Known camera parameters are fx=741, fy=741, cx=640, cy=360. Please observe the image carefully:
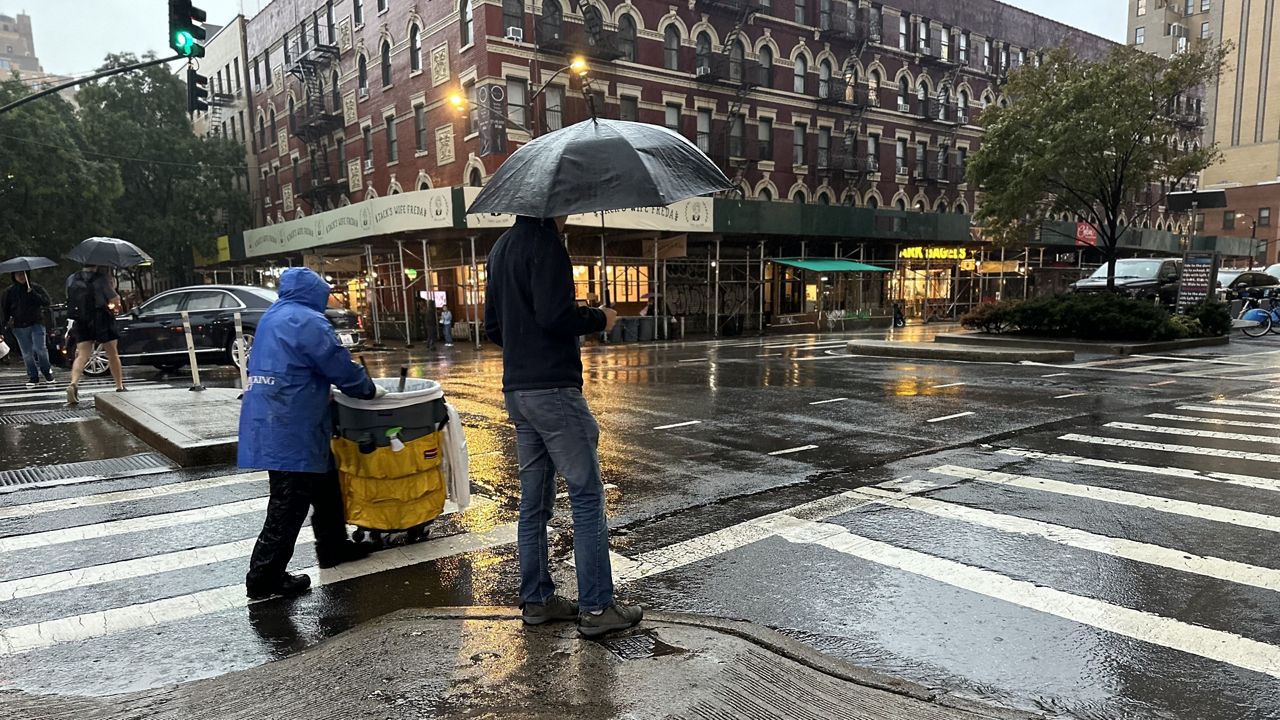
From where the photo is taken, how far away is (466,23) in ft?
88.1

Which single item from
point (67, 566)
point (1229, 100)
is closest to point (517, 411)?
point (67, 566)

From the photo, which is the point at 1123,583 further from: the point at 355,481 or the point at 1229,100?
the point at 1229,100

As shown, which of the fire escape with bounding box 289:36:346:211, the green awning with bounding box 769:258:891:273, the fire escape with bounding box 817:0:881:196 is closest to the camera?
the green awning with bounding box 769:258:891:273

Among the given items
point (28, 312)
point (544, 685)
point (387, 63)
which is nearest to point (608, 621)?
point (544, 685)

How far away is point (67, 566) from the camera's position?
4.57 m

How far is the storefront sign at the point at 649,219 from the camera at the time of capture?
2275cm

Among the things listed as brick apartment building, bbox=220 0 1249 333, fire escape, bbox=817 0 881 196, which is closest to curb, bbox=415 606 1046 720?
brick apartment building, bbox=220 0 1249 333

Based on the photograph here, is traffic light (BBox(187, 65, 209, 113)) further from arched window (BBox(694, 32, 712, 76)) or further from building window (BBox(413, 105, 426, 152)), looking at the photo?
arched window (BBox(694, 32, 712, 76))

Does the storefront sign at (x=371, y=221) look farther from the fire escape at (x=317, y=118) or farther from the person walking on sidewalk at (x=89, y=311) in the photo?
the person walking on sidewalk at (x=89, y=311)

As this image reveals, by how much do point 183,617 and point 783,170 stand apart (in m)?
33.9

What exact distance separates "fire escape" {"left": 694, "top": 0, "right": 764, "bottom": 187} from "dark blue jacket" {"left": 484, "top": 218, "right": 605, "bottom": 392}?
29.4m

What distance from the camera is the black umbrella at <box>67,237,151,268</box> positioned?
35.4 ft

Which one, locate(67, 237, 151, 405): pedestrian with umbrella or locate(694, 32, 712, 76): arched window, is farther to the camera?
locate(694, 32, 712, 76): arched window

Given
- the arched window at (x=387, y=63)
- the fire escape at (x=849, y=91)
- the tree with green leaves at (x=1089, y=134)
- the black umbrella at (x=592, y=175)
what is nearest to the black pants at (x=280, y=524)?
the black umbrella at (x=592, y=175)
